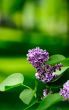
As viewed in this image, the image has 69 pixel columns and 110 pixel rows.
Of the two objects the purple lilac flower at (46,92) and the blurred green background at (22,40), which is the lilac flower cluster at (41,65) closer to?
the purple lilac flower at (46,92)

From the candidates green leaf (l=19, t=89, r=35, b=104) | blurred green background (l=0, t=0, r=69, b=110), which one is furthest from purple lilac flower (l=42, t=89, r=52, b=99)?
blurred green background (l=0, t=0, r=69, b=110)

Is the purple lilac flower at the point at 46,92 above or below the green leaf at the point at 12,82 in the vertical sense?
below

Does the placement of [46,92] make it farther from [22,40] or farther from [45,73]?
[22,40]

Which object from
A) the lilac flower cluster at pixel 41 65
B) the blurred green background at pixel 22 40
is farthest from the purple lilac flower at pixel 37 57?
the blurred green background at pixel 22 40

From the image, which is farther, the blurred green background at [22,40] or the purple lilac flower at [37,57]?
the blurred green background at [22,40]

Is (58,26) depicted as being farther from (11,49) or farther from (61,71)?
(61,71)

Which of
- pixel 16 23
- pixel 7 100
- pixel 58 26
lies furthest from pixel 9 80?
pixel 58 26
